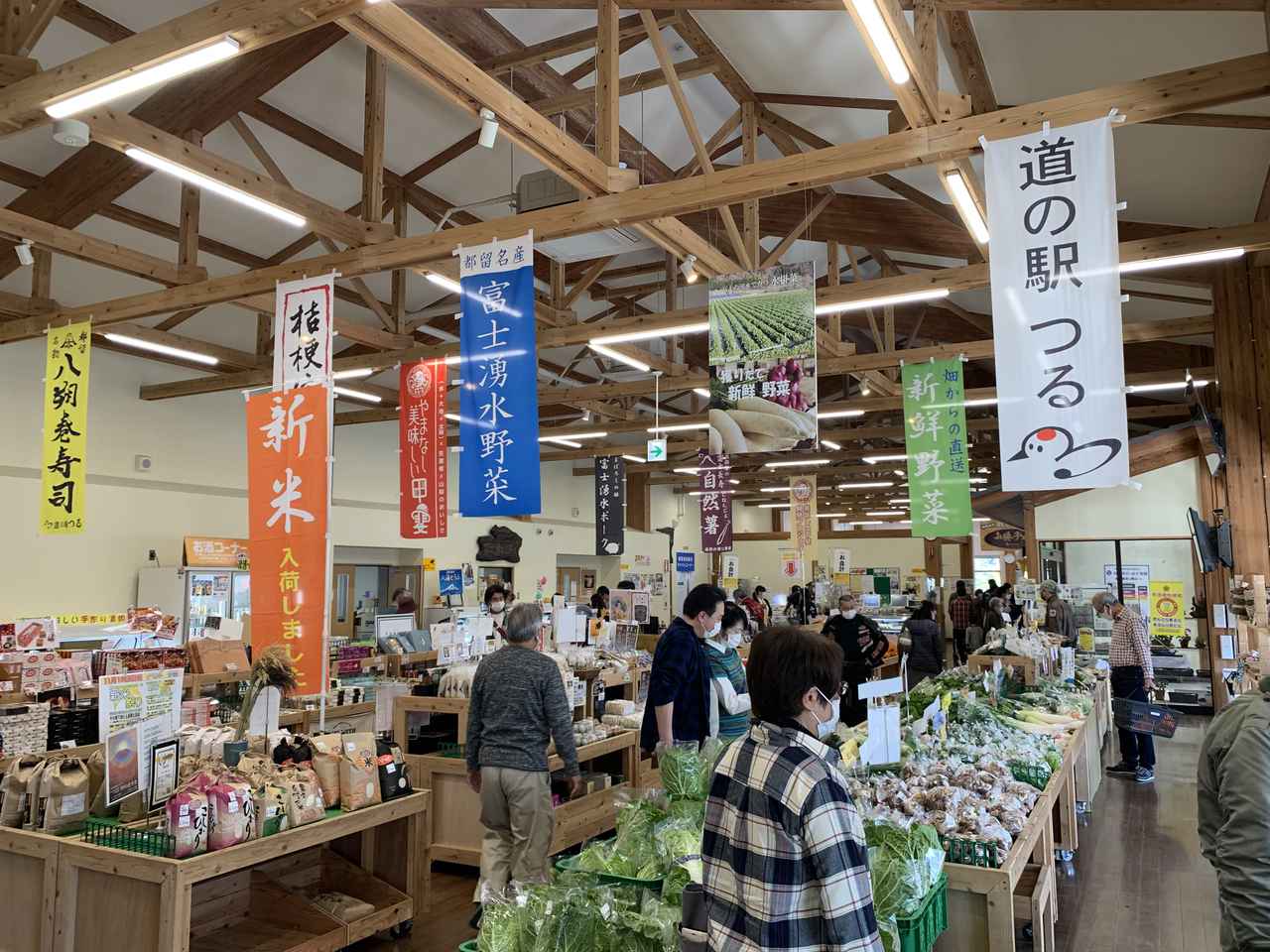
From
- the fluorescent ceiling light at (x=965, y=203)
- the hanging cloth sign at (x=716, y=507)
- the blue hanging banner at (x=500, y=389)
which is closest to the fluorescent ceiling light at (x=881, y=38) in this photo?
the fluorescent ceiling light at (x=965, y=203)

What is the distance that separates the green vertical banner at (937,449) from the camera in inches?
310

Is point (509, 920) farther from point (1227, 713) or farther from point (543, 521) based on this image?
point (543, 521)

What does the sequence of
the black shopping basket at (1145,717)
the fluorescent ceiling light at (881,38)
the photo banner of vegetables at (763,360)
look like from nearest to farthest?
the fluorescent ceiling light at (881,38) < the photo banner of vegetables at (763,360) < the black shopping basket at (1145,717)

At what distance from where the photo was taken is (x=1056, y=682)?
736cm

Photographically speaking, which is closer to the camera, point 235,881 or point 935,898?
point 935,898

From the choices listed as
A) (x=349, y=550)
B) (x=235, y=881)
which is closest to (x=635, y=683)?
(x=235, y=881)

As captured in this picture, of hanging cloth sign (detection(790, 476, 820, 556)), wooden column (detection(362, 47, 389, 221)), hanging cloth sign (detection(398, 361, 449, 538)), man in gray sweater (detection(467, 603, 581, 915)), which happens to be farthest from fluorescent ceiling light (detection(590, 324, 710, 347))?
hanging cloth sign (detection(790, 476, 820, 556))

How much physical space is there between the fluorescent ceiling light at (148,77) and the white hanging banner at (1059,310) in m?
3.55

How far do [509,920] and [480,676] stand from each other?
197 cm

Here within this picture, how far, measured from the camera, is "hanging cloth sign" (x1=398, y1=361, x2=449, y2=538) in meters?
8.23

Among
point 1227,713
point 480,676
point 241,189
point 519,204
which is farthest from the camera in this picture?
point 519,204

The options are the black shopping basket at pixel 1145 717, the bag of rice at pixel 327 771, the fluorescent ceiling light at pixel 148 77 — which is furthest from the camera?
the black shopping basket at pixel 1145 717

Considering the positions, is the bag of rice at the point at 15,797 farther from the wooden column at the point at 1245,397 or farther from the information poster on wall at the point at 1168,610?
the information poster on wall at the point at 1168,610

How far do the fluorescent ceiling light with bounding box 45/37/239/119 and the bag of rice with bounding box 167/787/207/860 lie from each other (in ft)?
10.1
